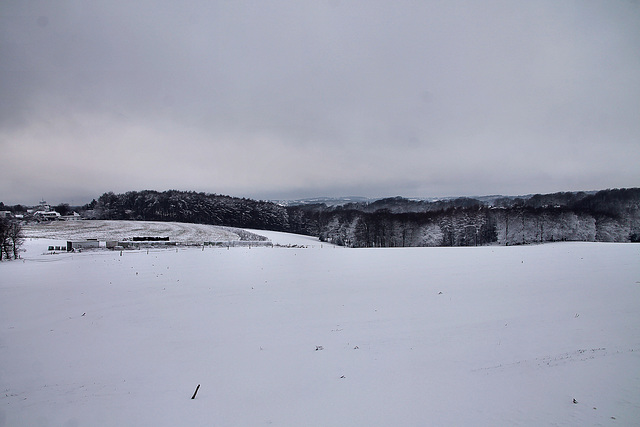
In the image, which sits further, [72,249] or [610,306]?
[72,249]

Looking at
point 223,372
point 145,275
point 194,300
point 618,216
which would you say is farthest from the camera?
point 618,216

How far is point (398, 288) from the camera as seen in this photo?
15.6 m

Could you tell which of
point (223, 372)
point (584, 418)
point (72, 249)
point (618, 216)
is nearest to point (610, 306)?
point (584, 418)

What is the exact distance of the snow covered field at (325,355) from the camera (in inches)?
222

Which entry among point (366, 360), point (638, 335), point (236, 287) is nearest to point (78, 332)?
point (236, 287)

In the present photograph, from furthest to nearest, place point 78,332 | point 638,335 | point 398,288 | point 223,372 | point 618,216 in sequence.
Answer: point 618,216, point 398,288, point 78,332, point 638,335, point 223,372

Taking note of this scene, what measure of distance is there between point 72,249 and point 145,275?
26.1 metres

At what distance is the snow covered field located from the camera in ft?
18.5

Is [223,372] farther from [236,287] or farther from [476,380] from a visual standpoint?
[236,287]

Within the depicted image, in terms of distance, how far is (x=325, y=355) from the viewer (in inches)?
315

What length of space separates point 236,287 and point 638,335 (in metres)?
Result: 15.5

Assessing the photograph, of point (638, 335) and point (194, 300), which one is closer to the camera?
point (638, 335)

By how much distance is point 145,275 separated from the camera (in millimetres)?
19984

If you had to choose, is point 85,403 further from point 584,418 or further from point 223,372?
point 584,418
